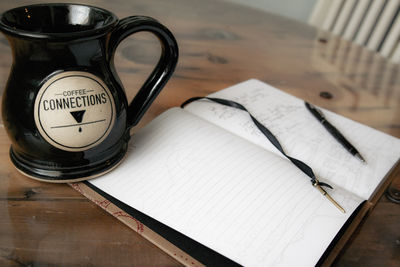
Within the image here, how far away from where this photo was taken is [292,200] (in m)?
0.51

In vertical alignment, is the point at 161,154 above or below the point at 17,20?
below

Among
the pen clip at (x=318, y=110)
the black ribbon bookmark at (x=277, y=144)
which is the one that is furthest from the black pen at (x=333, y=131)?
the black ribbon bookmark at (x=277, y=144)

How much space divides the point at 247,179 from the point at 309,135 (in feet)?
0.64

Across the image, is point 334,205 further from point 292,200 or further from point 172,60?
point 172,60

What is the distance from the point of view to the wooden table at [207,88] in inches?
17.1

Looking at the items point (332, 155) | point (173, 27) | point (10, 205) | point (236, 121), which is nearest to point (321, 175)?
point (332, 155)

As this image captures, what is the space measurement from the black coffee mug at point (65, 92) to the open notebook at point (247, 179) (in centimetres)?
6

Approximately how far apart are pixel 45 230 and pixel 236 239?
8.9 inches

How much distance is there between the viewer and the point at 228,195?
0.51 meters

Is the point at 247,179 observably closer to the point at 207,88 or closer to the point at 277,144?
the point at 277,144

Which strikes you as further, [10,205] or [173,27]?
[173,27]

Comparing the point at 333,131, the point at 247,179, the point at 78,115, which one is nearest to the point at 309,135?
the point at 333,131

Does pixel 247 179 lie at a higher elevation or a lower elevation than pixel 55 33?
lower

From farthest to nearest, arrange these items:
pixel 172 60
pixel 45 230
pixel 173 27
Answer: pixel 173 27
pixel 172 60
pixel 45 230
